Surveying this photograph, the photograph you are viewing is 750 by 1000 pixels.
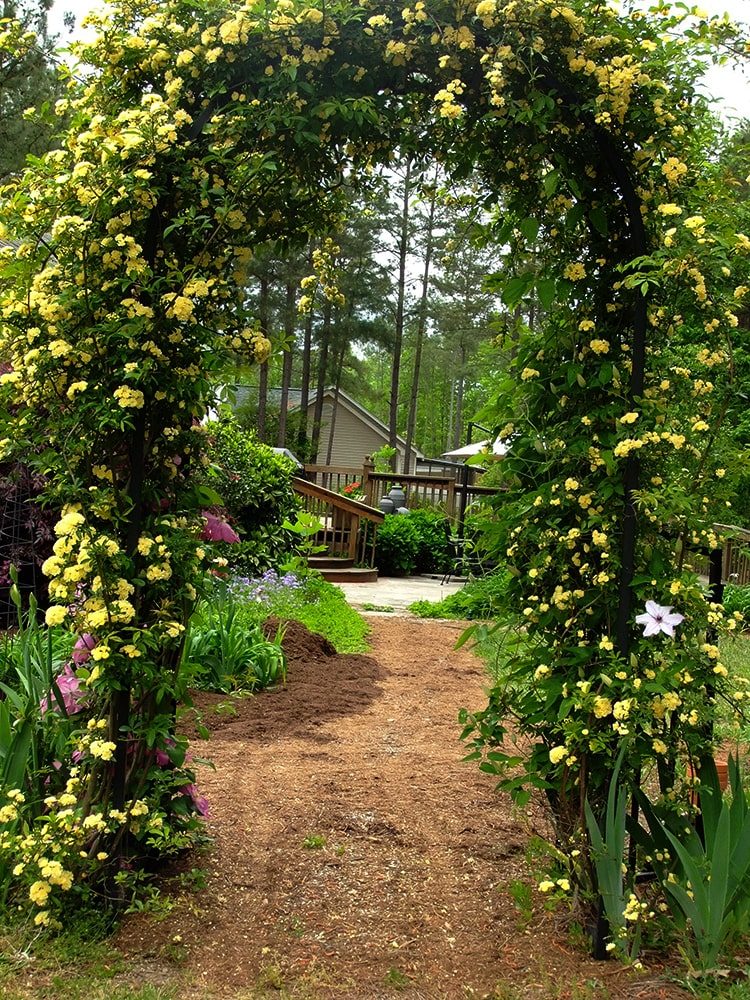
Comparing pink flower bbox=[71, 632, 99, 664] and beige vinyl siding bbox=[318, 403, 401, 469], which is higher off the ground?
beige vinyl siding bbox=[318, 403, 401, 469]

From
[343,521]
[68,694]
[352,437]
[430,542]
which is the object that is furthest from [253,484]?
[352,437]

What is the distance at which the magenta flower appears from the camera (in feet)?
7.52

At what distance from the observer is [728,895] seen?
88.5 inches

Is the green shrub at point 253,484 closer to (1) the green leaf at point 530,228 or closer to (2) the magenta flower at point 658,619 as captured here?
(1) the green leaf at point 530,228

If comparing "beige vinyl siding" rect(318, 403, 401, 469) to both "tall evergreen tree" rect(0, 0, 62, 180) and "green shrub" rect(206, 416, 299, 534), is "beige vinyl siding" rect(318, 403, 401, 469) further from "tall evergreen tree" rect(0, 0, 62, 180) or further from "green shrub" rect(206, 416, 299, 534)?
"green shrub" rect(206, 416, 299, 534)

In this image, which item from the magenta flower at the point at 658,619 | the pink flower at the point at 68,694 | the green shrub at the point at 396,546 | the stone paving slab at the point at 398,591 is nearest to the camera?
the magenta flower at the point at 658,619

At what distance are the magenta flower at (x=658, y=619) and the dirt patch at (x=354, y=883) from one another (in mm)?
890

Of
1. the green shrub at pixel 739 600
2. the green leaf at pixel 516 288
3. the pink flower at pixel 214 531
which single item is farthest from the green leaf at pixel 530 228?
the green shrub at pixel 739 600

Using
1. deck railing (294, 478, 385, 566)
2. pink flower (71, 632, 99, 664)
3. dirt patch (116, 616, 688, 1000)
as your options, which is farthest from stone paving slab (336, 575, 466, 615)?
pink flower (71, 632, 99, 664)

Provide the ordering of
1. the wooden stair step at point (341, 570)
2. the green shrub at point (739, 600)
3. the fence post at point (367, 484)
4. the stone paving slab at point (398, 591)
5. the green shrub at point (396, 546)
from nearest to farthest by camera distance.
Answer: the green shrub at point (739, 600), the stone paving slab at point (398, 591), the wooden stair step at point (341, 570), the green shrub at point (396, 546), the fence post at point (367, 484)

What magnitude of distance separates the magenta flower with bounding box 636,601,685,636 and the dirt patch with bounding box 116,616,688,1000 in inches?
35.0

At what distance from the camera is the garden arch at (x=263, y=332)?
7.76 ft

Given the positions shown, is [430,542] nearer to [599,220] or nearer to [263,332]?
[263,332]

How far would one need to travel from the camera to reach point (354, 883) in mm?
2906
